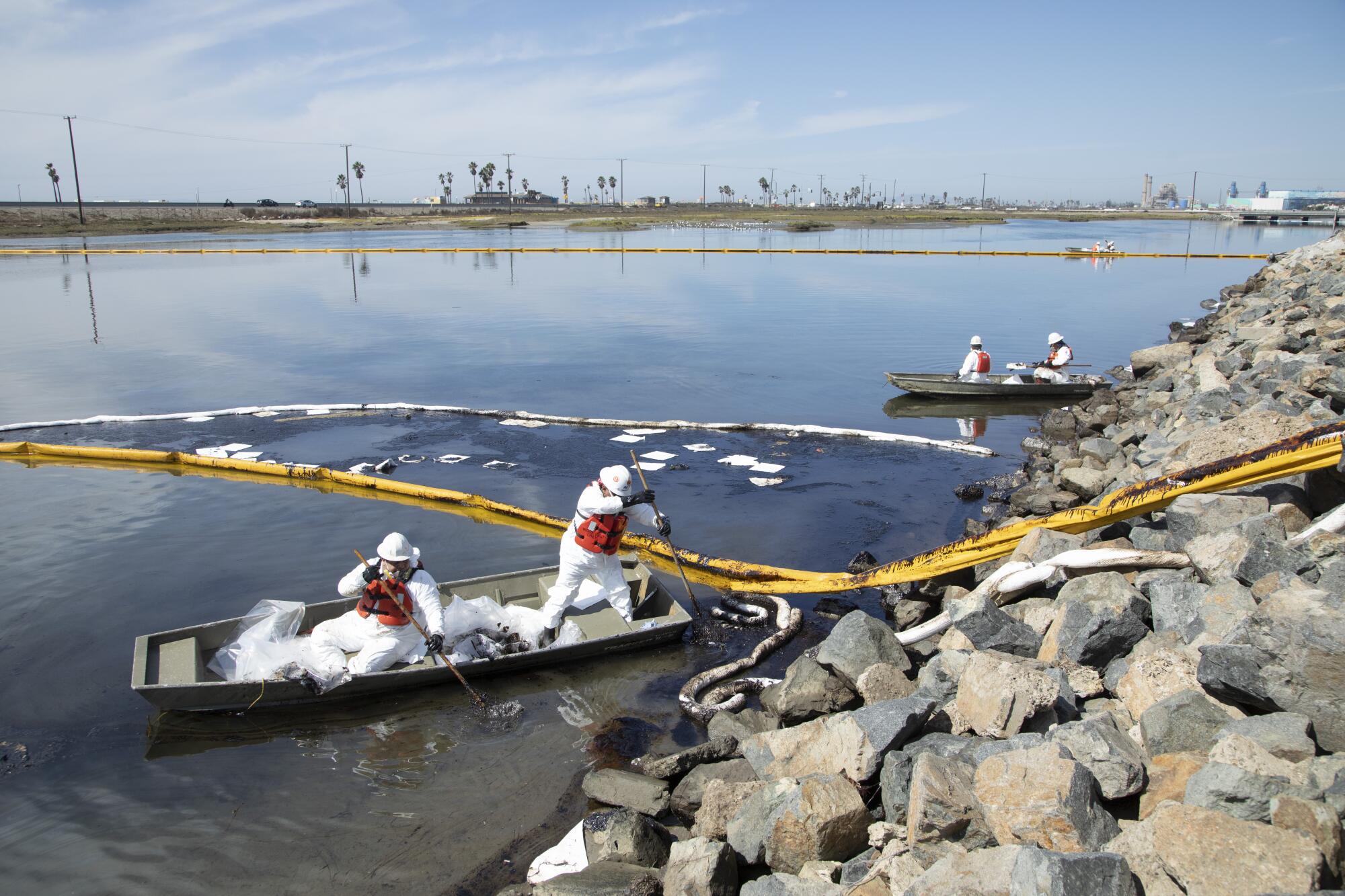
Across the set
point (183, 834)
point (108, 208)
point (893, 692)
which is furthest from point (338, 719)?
point (108, 208)

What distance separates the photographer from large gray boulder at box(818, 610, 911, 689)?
8.45m

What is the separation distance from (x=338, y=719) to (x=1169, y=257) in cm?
7819

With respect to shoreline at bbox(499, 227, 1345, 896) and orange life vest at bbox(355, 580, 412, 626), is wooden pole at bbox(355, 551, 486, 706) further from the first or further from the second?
shoreline at bbox(499, 227, 1345, 896)

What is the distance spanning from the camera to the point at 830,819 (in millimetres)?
5863

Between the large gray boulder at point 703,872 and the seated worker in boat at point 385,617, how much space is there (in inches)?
169

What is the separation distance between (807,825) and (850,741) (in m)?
0.89

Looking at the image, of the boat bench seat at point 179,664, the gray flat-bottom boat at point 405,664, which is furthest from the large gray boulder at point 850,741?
the boat bench seat at point 179,664

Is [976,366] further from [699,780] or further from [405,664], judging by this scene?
[699,780]

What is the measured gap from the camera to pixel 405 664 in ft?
32.8

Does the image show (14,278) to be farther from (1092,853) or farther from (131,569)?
(1092,853)

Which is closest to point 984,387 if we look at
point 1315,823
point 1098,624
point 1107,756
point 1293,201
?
point 1098,624

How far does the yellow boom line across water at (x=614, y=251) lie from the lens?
69.6m

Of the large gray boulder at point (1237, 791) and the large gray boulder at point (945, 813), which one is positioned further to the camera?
the large gray boulder at point (945, 813)

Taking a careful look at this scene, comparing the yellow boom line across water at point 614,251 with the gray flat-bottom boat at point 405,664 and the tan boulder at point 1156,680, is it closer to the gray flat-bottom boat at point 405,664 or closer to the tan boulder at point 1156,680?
the gray flat-bottom boat at point 405,664
